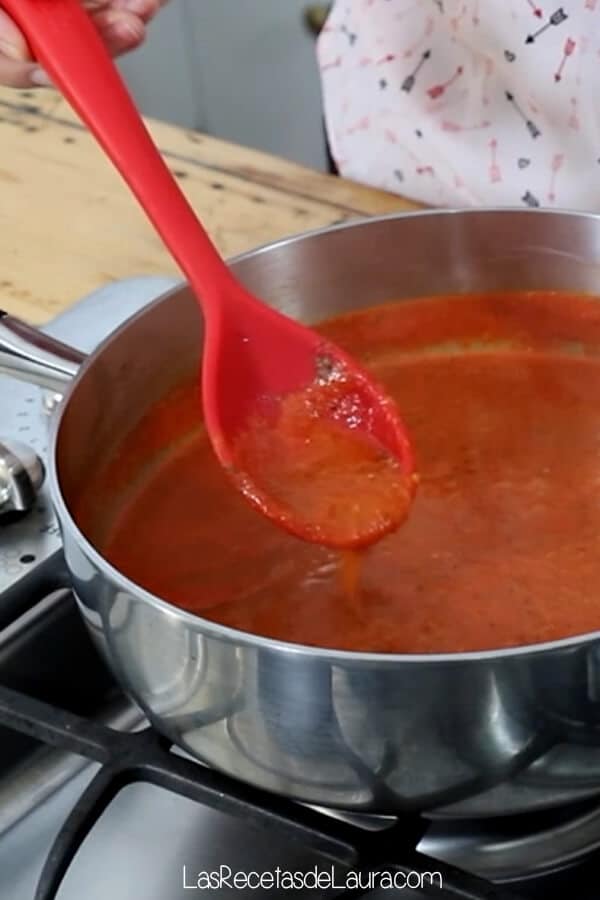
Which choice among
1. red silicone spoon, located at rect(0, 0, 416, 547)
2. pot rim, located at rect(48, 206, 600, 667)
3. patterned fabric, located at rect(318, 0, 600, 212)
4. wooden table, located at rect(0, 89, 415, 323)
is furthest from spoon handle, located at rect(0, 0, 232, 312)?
patterned fabric, located at rect(318, 0, 600, 212)

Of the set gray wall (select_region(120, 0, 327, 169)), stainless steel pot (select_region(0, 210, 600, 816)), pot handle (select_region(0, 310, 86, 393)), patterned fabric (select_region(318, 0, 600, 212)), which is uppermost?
pot handle (select_region(0, 310, 86, 393))

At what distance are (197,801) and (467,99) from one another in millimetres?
641

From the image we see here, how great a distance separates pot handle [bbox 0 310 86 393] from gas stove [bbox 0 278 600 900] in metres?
0.08

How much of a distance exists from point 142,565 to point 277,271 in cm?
17

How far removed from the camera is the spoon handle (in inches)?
23.0

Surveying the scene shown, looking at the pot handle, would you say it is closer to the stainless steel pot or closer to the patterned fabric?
the stainless steel pot

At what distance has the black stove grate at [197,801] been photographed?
1.50ft

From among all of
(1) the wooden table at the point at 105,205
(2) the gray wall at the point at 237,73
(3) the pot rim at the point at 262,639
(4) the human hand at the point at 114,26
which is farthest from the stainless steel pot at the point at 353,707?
(2) the gray wall at the point at 237,73

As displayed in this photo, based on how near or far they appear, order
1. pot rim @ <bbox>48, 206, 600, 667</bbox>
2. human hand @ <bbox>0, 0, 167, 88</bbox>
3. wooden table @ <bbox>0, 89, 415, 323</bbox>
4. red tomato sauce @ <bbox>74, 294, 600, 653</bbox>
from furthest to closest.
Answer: wooden table @ <bbox>0, 89, 415, 323</bbox> → human hand @ <bbox>0, 0, 167, 88</bbox> → red tomato sauce @ <bbox>74, 294, 600, 653</bbox> → pot rim @ <bbox>48, 206, 600, 667</bbox>

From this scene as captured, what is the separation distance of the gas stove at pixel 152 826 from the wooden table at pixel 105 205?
1.06 feet

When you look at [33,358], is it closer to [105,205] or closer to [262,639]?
[262,639]

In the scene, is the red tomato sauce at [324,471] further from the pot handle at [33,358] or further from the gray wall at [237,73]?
the gray wall at [237,73]

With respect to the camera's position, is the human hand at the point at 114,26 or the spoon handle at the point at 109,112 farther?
the human hand at the point at 114,26

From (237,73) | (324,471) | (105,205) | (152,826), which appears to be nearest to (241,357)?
(324,471)
